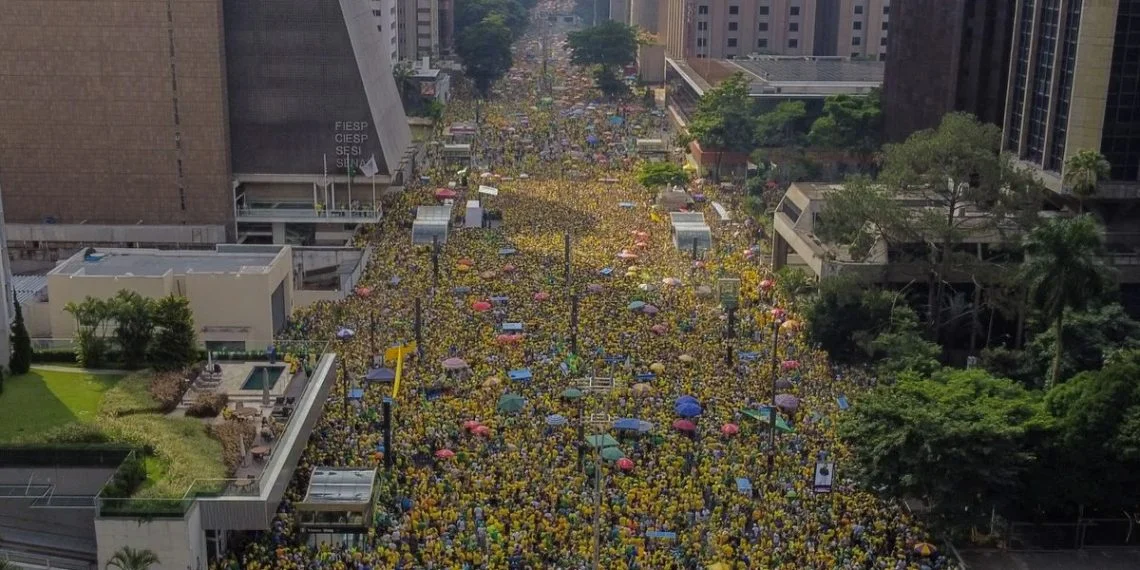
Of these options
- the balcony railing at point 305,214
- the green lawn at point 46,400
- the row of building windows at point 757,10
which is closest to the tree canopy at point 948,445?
the green lawn at point 46,400

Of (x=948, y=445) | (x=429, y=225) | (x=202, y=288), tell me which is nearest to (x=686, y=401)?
(x=948, y=445)

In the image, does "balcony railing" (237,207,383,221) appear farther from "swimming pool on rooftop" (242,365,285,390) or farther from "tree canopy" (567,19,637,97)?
"tree canopy" (567,19,637,97)

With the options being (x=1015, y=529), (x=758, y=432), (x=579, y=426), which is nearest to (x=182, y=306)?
(x=579, y=426)

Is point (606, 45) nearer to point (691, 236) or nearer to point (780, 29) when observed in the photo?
point (780, 29)

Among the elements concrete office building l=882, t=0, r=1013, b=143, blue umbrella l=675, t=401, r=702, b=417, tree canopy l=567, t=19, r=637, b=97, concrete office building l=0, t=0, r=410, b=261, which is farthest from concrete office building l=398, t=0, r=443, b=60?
blue umbrella l=675, t=401, r=702, b=417

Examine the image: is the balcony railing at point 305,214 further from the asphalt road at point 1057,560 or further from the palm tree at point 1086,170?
the asphalt road at point 1057,560

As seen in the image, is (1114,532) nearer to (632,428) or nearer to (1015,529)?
(1015,529)
